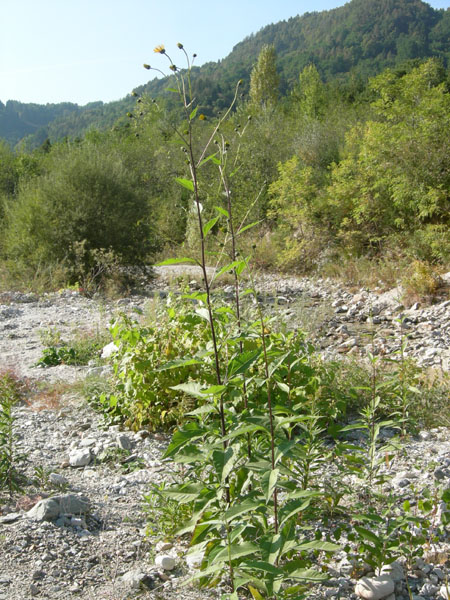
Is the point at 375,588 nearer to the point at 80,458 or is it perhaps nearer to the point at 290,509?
the point at 290,509

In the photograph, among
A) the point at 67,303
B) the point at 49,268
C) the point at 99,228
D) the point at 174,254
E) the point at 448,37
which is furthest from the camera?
the point at 448,37

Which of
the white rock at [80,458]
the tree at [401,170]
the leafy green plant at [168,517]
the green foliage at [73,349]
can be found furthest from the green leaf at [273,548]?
the tree at [401,170]

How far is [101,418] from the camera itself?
3859mm

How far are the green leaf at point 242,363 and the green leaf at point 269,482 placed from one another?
33cm

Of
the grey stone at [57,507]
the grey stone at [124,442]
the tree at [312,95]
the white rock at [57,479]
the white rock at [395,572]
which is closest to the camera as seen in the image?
the white rock at [395,572]

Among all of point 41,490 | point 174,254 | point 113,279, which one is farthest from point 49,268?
point 41,490

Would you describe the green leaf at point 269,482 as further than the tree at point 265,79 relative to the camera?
No

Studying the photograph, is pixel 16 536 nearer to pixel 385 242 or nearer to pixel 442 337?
pixel 442 337

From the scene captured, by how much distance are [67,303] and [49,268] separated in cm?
166

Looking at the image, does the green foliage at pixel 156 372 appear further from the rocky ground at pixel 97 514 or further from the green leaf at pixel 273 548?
the green leaf at pixel 273 548

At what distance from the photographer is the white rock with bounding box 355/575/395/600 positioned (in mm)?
1805

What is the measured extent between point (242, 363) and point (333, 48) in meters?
90.1

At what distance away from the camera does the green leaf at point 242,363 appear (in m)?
1.68

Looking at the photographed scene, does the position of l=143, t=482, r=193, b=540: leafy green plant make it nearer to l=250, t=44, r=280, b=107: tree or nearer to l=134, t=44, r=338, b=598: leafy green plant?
l=134, t=44, r=338, b=598: leafy green plant
